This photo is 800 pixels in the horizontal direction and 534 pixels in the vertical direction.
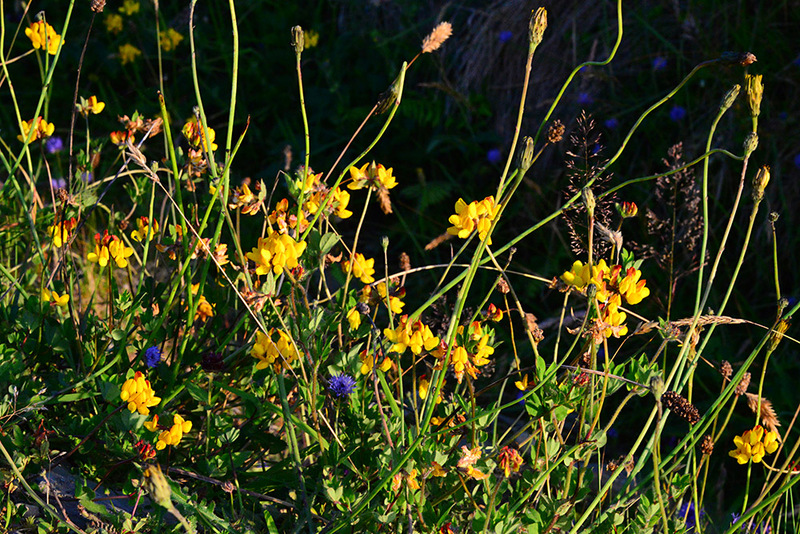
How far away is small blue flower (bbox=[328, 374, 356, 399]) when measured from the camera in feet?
4.12

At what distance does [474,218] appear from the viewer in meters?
1.22

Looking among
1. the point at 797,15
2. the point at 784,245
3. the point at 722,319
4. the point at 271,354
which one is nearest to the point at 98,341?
the point at 271,354

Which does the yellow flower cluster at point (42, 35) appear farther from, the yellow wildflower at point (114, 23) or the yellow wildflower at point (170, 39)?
the yellow wildflower at point (114, 23)

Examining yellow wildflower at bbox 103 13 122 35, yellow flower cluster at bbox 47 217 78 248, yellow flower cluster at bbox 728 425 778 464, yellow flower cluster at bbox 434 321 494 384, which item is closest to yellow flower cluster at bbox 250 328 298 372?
yellow flower cluster at bbox 434 321 494 384

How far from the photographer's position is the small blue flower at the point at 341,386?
1.26 m

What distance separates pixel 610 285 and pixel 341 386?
44 cm

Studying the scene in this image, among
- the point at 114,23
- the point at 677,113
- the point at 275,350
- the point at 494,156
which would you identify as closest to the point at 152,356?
the point at 275,350

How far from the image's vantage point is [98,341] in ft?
5.34

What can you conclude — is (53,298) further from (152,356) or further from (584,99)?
(584,99)

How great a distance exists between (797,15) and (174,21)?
2.86 metres

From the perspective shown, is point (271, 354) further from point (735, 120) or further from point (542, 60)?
point (542, 60)

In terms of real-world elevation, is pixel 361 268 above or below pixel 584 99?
above

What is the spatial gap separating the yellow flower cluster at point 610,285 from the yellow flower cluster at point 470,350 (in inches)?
7.2

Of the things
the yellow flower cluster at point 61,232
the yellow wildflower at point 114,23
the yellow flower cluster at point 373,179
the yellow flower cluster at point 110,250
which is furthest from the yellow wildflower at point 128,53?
the yellow flower cluster at point 373,179
